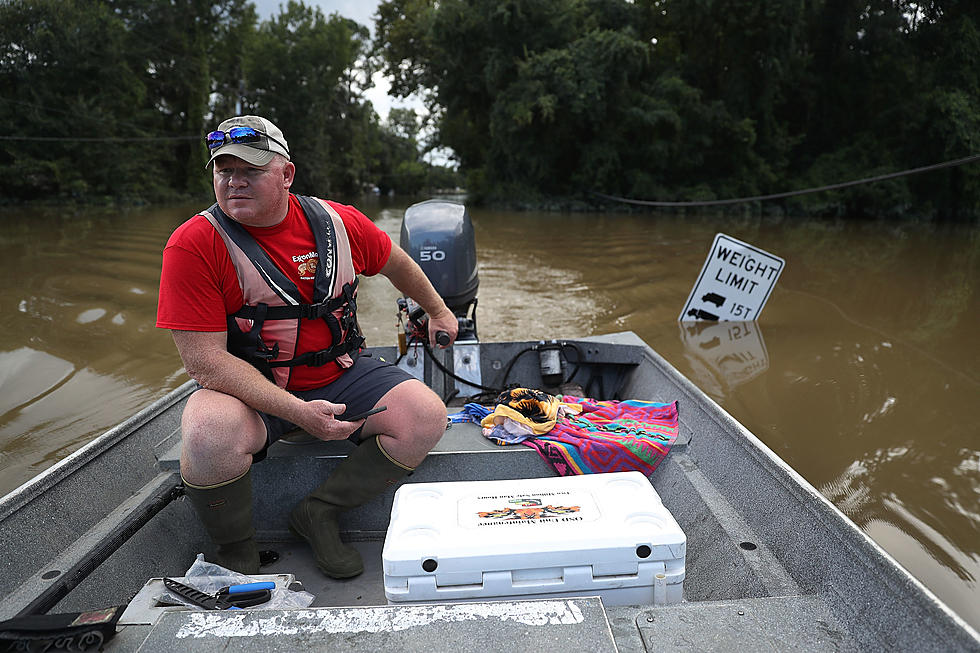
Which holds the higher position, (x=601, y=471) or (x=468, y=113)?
(x=468, y=113)

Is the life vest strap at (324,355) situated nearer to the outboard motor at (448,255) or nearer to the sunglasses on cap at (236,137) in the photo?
the sunglasses on cap at (236,137)

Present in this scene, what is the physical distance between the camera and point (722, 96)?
72.4ft

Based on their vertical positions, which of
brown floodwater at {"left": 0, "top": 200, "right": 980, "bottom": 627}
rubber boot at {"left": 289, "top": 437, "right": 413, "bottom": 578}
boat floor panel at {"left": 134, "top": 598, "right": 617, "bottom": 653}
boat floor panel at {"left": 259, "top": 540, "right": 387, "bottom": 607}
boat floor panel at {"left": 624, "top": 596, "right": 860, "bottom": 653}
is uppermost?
boat floor panel at {"left": 134, "top": 598, "right": 617, "bottom": 653}

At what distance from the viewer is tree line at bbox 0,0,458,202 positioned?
19516 mm

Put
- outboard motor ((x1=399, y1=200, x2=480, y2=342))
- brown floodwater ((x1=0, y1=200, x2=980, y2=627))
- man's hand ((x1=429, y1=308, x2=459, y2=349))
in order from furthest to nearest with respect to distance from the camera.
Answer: outboard motor ((x1=399, y1=200, x2=480, y2=342)), brown floodwater ((x1=0, y1=200, x2=980, y2=627)), man's hand ((x1=429, y1=308, x2=459, y2=349))

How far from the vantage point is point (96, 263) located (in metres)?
9.03

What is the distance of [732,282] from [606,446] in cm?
412

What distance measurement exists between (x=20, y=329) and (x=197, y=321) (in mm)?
5246

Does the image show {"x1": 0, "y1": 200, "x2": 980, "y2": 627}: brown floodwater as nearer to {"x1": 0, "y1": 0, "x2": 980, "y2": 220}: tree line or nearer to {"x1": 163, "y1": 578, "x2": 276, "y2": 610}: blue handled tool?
{"x1": 163, "y1": 578, "x2": 276, "y2": 610}: blue handled tool

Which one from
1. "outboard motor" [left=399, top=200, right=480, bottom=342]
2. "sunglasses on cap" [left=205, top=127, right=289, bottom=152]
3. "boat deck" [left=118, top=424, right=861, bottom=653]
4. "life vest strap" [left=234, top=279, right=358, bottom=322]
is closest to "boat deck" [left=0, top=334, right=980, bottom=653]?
"boat deck" [left=118, top=424, right=861, bottom=653]

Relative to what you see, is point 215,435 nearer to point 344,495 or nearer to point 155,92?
point 344,495

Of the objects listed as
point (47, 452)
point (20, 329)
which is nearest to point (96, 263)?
point (20, 329)

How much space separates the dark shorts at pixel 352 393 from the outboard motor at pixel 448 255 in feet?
4.43

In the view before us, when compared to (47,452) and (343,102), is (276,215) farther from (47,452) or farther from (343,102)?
(343,102)
